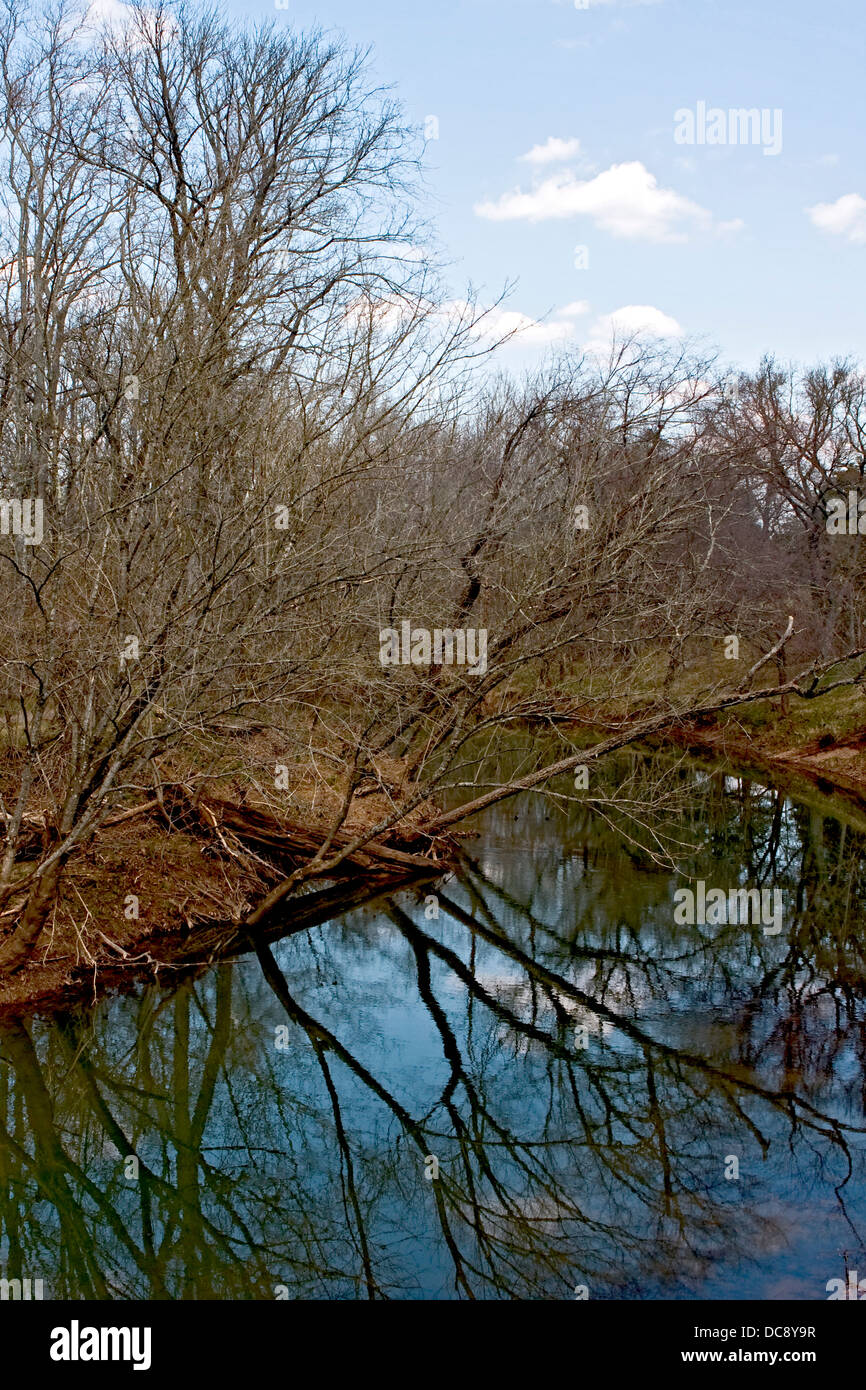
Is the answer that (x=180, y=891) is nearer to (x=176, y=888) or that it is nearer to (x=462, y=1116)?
(x=176, y=888)

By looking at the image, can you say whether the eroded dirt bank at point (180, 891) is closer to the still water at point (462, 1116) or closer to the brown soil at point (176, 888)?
the brown soil at point (176, 888)

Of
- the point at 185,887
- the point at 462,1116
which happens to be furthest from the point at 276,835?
the point at 462,1116

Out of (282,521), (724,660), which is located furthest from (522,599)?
(724,660)

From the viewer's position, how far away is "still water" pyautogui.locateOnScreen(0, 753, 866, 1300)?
20.3ft

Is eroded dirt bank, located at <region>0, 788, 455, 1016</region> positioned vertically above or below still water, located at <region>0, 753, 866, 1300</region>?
above

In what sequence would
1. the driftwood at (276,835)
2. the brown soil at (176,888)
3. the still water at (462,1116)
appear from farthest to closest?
the driftwood at (276,835), the brown soil at (176,888), the still water at (462,1116)

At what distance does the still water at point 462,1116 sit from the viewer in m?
6.20

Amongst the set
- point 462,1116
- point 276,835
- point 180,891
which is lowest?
point 462,1116

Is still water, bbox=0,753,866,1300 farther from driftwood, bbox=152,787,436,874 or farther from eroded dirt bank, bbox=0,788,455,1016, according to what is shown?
driftwood, bbox=152,787,436,874

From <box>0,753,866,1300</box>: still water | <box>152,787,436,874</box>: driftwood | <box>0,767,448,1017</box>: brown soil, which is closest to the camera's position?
<box>0,753,866,1300</box>: still water

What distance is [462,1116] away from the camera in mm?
7945

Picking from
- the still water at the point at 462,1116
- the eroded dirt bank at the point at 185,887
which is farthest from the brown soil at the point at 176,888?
the still water at the point at 462,1116

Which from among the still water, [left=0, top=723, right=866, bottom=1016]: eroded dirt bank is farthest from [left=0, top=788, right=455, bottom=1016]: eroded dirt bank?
the still water

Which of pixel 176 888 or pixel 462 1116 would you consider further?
pixel 176 888
